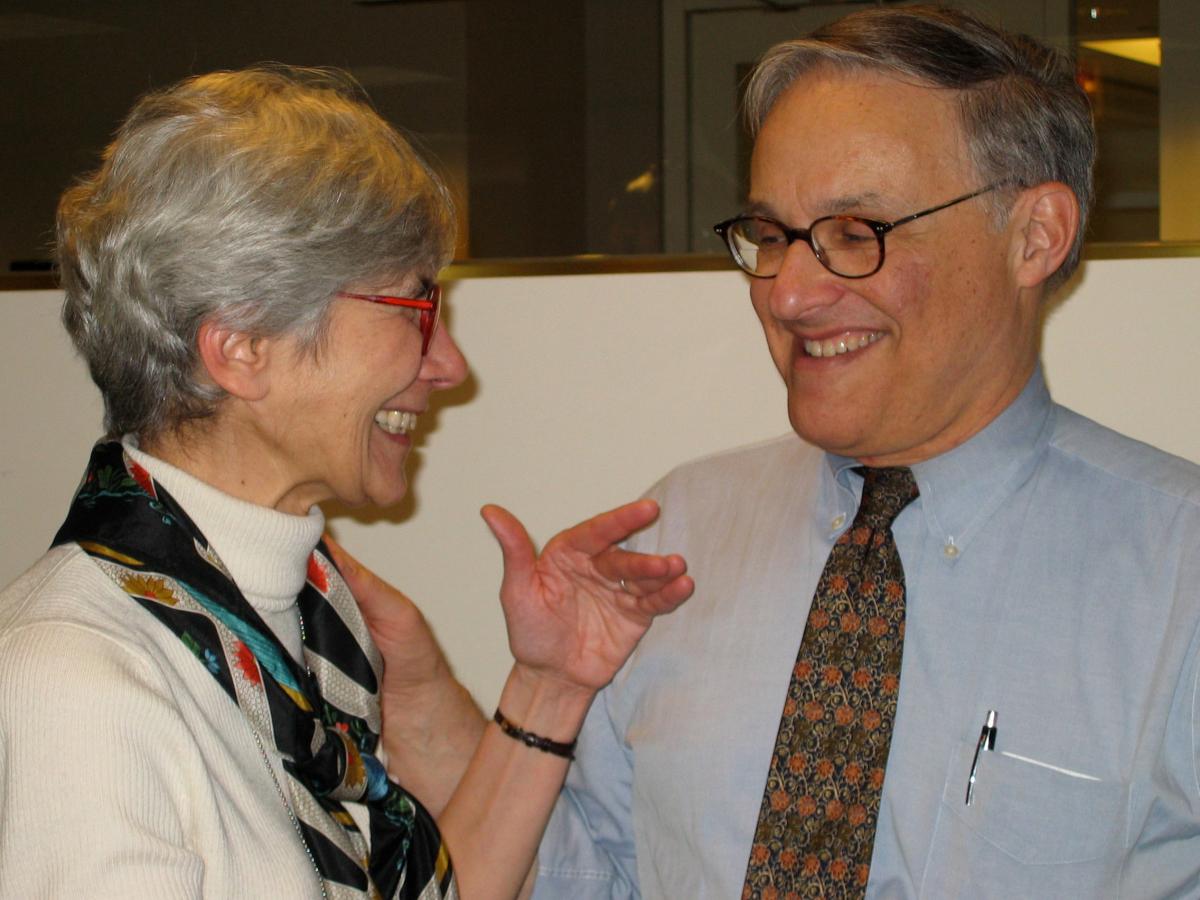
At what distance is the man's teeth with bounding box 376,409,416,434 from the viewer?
59.4 inches

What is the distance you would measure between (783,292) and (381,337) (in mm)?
436

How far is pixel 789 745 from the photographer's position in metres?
1.44

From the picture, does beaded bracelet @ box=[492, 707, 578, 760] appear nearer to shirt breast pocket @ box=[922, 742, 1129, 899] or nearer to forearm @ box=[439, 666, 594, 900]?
Answer: forearm @ box=[439, 666, 594, 900]

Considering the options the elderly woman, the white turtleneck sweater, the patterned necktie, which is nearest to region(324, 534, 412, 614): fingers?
the elderly woman

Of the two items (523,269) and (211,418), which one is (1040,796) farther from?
(523,269)

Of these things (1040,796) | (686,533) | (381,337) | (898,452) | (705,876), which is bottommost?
(705,876)

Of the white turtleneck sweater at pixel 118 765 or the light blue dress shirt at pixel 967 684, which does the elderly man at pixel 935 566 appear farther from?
the white turtleneck sweater at pixel 118 765

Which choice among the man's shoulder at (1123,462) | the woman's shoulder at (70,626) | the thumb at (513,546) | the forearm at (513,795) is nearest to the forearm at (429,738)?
the forearm at (513,795)

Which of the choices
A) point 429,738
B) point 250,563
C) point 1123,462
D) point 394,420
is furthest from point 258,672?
point 1123,462

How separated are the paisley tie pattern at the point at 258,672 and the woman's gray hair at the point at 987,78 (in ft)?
2.72

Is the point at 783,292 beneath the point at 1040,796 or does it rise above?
above

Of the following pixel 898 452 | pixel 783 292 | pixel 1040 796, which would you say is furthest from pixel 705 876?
pixel 783 292

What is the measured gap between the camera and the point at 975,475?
1464 millimetres

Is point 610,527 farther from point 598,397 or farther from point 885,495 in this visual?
point 598,397
